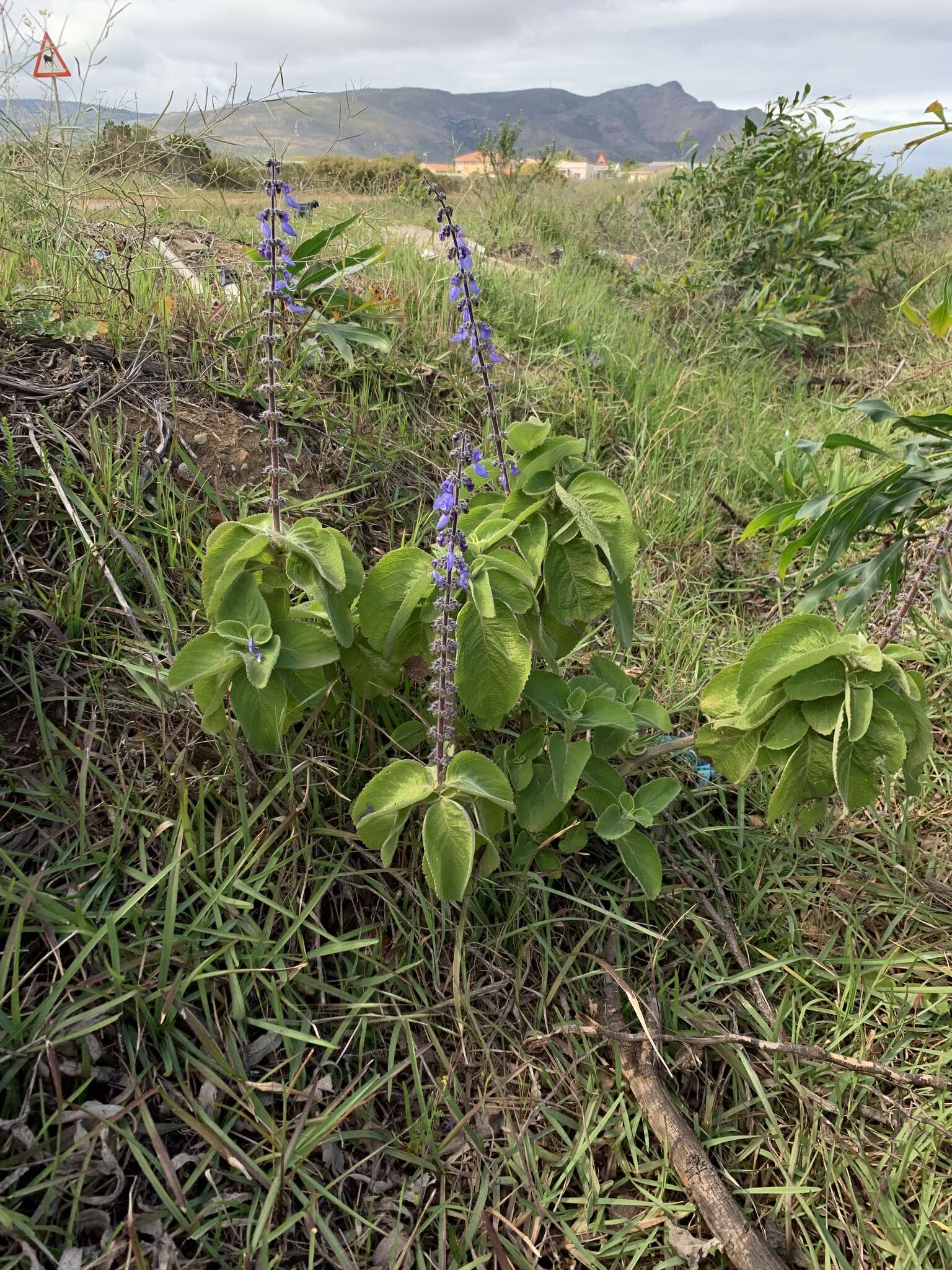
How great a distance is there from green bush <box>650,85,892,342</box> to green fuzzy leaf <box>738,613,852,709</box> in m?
4.33

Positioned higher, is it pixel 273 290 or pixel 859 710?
pixel 273 290

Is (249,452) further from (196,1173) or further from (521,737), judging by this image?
(196,1173)

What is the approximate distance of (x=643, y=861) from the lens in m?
1.83

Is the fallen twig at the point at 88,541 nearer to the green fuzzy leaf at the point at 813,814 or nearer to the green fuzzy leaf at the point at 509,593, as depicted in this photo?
the green fuzzy leaf at the point at 509,593

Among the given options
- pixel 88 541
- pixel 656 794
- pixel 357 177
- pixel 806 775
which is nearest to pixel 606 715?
pixel 656 794

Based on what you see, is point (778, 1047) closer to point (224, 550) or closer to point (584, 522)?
point (584, 522)

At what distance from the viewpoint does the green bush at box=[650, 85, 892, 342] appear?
5.48m

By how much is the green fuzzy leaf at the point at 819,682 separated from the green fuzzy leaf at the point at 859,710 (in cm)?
3

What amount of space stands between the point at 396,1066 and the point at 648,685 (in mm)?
1299

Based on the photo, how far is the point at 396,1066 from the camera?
1.69 metres

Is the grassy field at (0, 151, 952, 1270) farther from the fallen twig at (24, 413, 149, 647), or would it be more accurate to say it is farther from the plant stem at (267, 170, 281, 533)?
the plant stem at (267, 170, 281, 533)

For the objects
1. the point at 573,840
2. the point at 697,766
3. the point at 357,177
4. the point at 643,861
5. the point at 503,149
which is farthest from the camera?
the point at 503,149

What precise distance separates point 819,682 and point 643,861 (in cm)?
57

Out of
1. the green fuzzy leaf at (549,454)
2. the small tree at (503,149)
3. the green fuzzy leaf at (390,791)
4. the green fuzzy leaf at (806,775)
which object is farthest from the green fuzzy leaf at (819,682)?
the small tree at (503,149)
